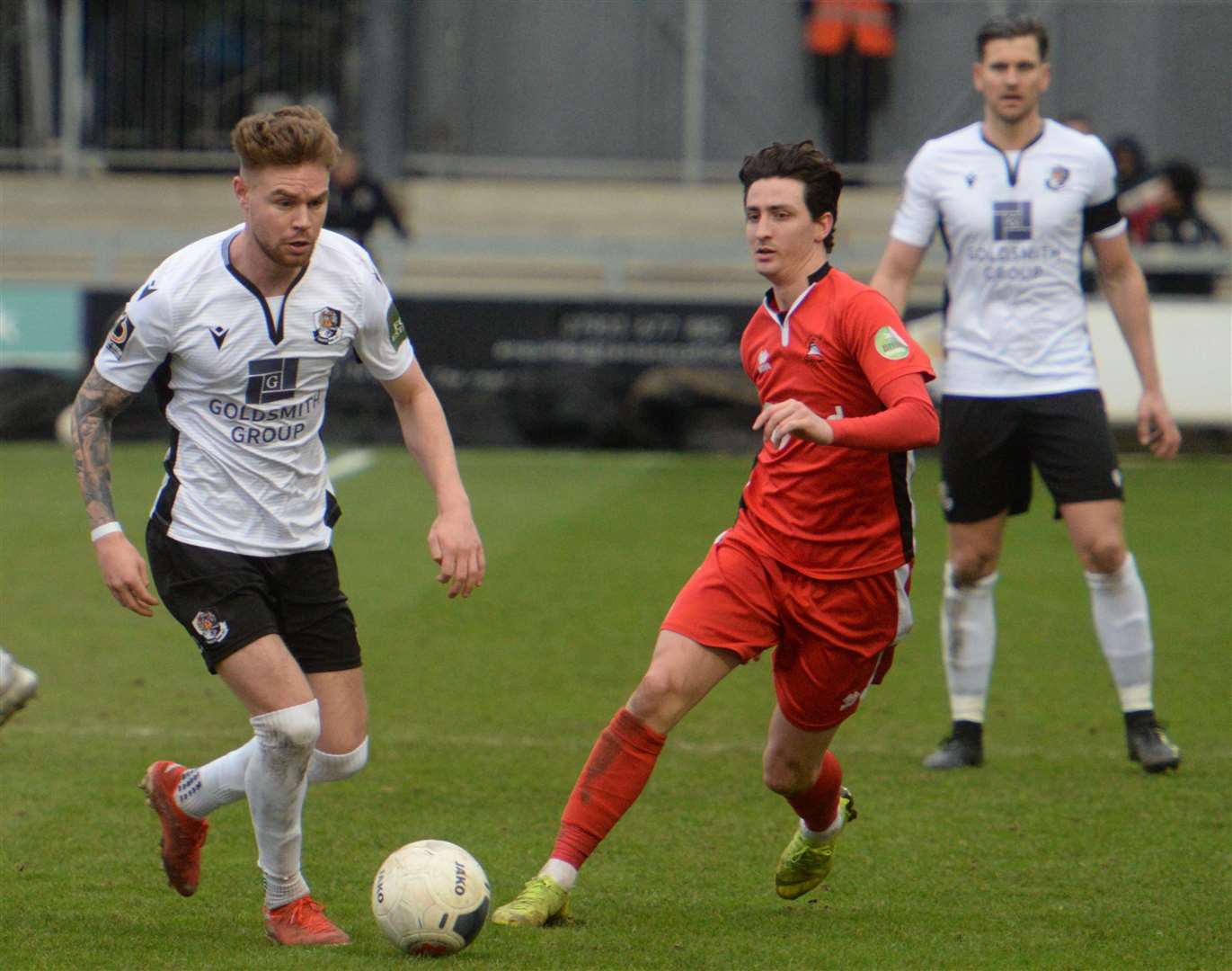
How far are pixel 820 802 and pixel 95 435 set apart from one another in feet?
6.89

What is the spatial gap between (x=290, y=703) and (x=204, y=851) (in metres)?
1.21

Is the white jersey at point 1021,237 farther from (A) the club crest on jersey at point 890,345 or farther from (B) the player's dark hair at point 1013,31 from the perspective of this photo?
(A) the club crest on jersey at point 890,345

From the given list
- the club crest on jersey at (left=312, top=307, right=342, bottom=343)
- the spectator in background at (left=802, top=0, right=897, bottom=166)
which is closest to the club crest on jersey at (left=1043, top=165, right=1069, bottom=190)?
the club crest on jersey at (left=312, top=307, right=342, bottom=343)

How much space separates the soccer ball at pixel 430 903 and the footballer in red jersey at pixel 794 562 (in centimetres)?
21

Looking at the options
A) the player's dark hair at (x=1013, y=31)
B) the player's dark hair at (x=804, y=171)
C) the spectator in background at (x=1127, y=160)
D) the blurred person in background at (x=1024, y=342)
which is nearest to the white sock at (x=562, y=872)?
the player's dark hair at (x=804, y=171)

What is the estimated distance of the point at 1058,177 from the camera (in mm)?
6582

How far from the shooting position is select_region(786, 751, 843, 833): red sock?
5164mm

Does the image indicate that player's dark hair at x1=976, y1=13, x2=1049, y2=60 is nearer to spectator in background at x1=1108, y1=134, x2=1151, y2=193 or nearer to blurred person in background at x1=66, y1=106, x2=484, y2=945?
blurred person in background at x1=66, y1=106, x2=484, y2=945

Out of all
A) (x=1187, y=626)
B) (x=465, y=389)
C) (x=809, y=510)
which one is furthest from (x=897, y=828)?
(x=465, y=389)

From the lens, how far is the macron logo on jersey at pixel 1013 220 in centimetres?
657

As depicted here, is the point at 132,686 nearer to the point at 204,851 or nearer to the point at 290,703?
the point at 204,851

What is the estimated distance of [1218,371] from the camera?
1574 centimetres

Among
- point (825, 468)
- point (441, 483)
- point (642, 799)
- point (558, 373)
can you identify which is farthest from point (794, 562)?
point (558, 373)

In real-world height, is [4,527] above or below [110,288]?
below
